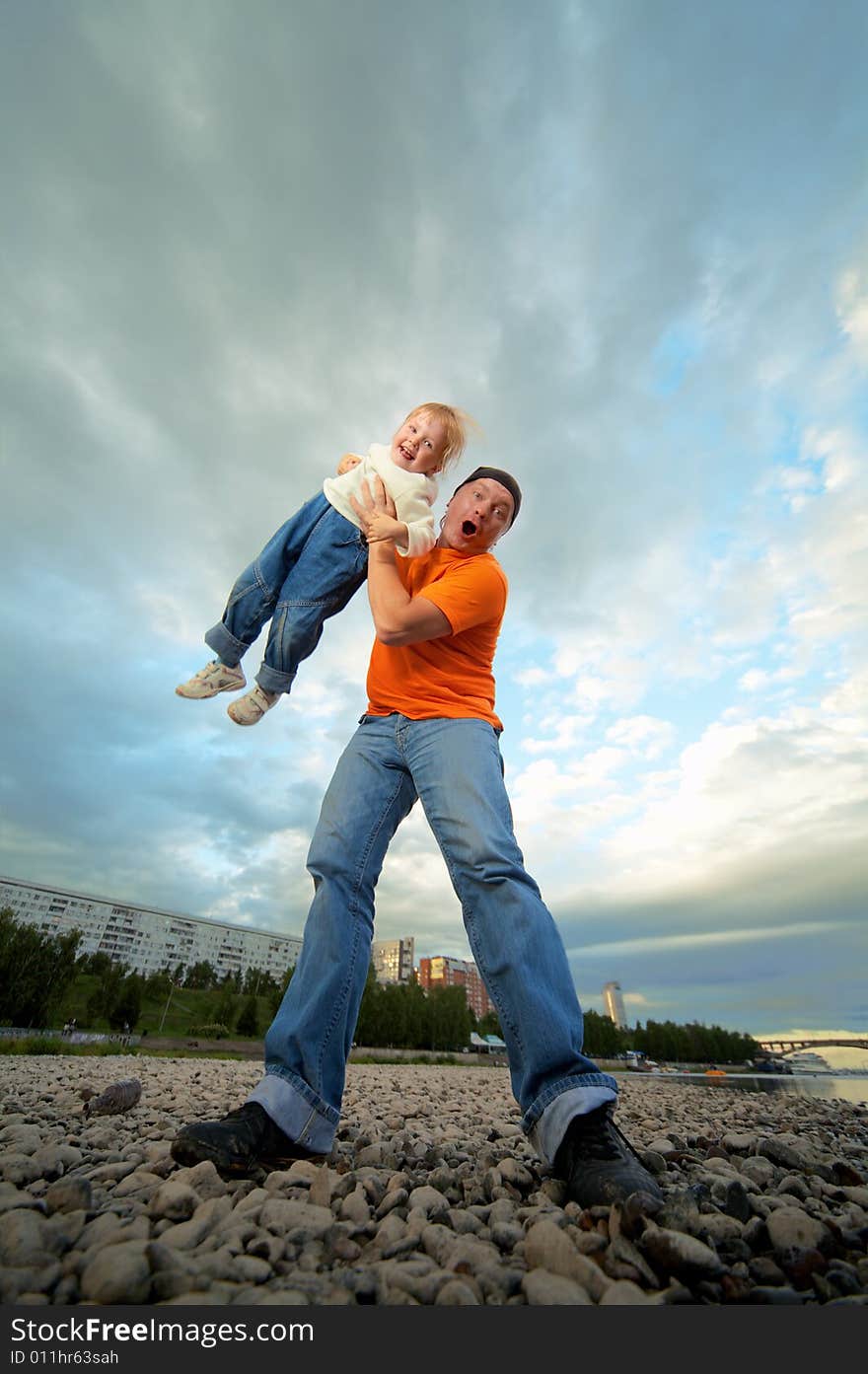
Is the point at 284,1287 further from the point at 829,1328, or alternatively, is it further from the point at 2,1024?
the point at 2,1024

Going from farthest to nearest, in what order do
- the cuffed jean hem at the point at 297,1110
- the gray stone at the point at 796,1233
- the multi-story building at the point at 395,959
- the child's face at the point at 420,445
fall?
1. the multi-story building at the point at 395,959
2. the child's face at the point at 420,445
3. the cuffed jean hem at the point at 297,1110
4. the gray stone at the point at 796,1233

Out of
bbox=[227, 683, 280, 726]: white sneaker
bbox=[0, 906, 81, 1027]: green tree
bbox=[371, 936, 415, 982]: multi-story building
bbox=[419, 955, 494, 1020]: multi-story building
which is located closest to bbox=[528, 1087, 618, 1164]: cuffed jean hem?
bbox=[227, 683, 280, 726]: white sneaker

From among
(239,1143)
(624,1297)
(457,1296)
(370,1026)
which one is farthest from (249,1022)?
(624,1297)

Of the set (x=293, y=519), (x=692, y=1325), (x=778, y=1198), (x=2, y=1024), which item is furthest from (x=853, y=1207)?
(x=2, y=1024)

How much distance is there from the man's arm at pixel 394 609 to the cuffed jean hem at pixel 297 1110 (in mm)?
1733

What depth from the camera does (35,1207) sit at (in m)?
1.57

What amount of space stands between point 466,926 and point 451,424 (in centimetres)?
280

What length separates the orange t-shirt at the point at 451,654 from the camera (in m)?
2.52

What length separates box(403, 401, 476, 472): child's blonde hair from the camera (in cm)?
348

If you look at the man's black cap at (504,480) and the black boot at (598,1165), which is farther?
the man's black cap at (504,480)

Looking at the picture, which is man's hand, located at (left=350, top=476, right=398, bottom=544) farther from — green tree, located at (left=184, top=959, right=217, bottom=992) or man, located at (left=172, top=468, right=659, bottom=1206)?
green tree, located at (left=184, top=959, right=217, bottom=992)

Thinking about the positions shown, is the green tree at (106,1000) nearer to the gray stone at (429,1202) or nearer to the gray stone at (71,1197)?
the gray stone at (71,1197)

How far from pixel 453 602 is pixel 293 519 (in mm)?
1627

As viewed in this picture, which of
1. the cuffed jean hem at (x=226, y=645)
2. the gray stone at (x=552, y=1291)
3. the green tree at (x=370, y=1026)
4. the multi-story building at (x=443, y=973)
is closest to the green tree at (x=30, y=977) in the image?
the green tree at (x=370, y=1026)
